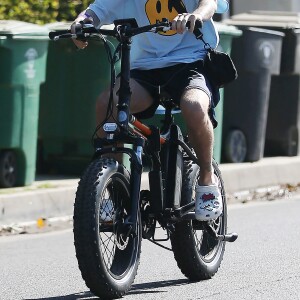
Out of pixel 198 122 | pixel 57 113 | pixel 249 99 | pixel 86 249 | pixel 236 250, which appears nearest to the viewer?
pixel 86 249

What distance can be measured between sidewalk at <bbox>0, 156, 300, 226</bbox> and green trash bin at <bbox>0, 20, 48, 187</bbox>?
22 centimetres

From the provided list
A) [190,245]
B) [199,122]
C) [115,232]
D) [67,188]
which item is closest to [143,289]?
[190,245]

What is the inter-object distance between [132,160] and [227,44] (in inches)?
228

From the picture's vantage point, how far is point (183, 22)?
5.57 metres

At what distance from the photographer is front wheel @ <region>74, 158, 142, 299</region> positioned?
548cm

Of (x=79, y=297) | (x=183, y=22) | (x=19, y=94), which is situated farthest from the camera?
(x=19, y=94)

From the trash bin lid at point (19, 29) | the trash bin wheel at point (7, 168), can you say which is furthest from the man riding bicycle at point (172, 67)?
the trash bin wheel at point (7, 168)

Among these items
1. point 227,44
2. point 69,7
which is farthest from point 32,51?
point 69,7

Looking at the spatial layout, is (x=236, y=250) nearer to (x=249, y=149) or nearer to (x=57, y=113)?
(x=57, y=113)

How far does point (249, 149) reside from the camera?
12352 millimetres

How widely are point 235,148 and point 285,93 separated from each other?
1.06m

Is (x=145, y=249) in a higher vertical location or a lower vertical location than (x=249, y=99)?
lower

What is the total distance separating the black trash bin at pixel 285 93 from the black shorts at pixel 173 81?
6682mm

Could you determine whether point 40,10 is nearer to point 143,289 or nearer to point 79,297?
point 143,289
